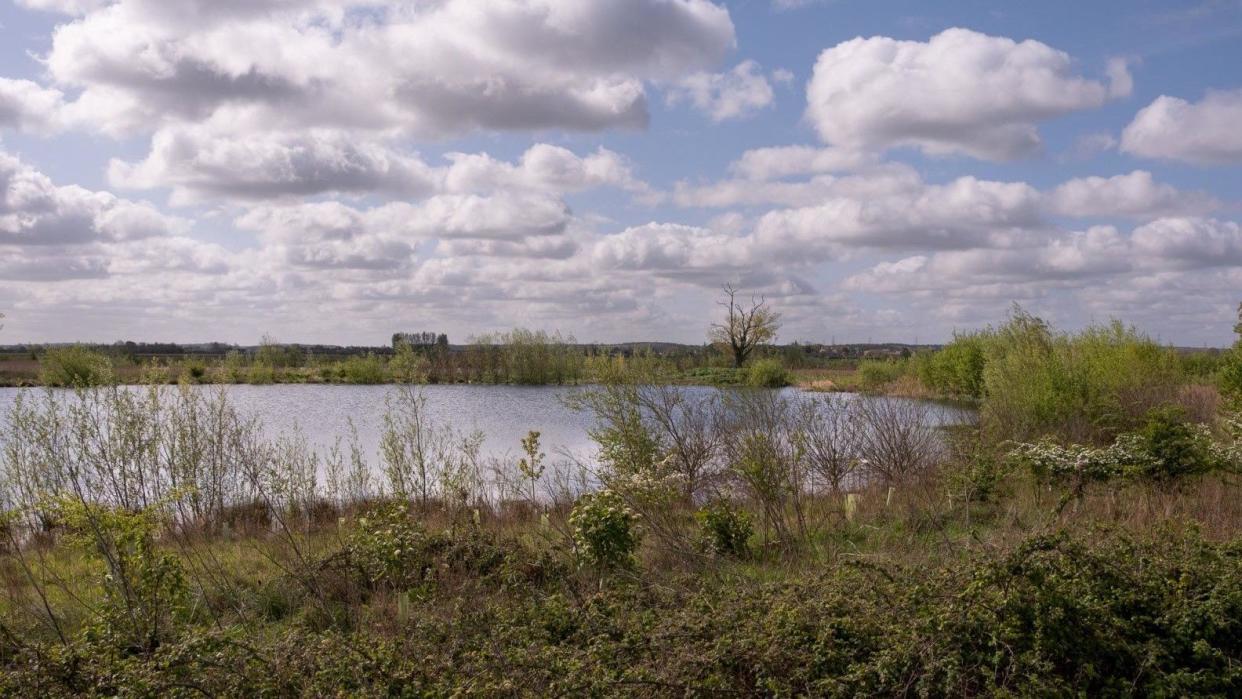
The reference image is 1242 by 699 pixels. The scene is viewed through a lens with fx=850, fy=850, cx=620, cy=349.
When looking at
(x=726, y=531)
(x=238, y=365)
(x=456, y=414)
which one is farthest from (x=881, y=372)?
(x=726, y=531)

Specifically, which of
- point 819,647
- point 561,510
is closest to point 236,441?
point 561,510

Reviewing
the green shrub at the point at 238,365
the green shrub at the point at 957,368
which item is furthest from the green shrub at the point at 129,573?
the green shrub at the point at 238,365

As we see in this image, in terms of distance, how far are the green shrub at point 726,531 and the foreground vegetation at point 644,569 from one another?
2cm

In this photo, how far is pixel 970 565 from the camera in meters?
5.45

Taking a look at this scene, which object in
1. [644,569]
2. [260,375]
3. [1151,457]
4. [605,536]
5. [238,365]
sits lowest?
[644,569]

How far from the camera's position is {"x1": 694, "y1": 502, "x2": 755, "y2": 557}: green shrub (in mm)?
8953

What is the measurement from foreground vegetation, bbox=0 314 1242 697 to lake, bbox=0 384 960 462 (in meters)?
4.36

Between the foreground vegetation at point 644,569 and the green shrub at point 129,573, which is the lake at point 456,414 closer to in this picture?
the foreground vegetation at point 644,569

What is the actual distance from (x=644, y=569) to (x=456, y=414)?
24094mm

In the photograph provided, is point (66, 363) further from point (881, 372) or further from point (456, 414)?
point (881, 372)

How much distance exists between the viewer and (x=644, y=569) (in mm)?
7691

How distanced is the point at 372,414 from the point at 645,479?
2387cm

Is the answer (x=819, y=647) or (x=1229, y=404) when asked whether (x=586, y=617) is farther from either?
(x=1229, y=404)

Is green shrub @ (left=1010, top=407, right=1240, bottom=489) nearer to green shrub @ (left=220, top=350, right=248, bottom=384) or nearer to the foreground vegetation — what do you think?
the foreground vegetation
